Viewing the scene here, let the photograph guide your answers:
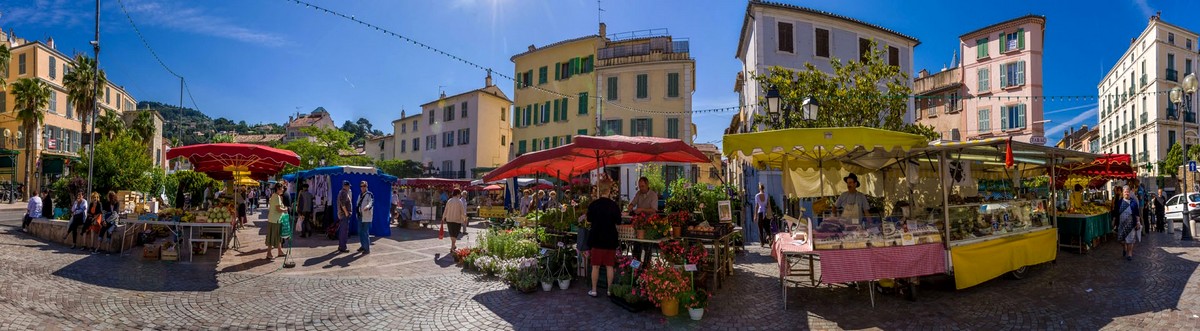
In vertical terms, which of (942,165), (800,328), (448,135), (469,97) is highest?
(469,97)

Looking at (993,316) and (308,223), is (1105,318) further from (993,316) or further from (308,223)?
(308,223)

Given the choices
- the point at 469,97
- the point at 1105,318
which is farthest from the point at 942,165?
the point at 469,97

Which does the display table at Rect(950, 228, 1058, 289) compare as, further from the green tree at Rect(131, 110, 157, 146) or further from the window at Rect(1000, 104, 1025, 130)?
the green tree at Rect(131, 110, 157, 146)

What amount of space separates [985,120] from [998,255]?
3015 cm

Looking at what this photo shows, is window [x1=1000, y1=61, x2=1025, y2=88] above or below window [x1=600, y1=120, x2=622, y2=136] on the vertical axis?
above

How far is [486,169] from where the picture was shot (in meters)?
38.3

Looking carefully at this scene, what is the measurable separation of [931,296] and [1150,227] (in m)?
17.0

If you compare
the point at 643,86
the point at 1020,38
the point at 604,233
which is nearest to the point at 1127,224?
the point at 604,233

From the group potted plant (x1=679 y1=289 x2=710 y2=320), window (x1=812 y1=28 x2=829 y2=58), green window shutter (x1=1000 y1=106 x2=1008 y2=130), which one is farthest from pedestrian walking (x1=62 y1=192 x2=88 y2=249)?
green window shutter (x1=1000 y1=106 x2=1008 y2=130)

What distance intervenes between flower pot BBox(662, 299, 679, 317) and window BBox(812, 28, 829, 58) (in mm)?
20481

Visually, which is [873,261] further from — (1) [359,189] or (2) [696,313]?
(1) [359,189]

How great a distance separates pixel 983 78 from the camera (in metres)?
31.9

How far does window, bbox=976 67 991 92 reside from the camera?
3161cm

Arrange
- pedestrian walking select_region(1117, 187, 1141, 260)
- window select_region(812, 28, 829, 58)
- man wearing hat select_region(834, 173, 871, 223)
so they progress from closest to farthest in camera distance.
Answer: man wearing hat select_region(834, 173, 871, 223)
pedestrian walking select_region(1117, 187, 1141, 260)
window select_region(812, 28, 829, 58)
